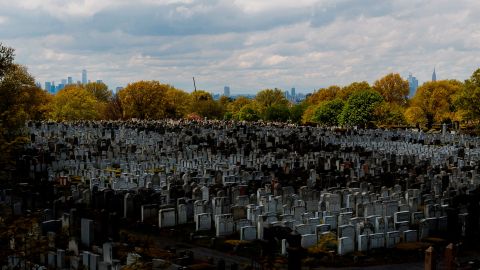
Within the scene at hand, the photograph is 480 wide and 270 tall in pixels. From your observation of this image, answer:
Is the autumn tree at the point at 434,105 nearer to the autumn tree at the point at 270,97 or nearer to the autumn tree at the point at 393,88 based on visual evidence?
the autumn tree at the point at 393,88

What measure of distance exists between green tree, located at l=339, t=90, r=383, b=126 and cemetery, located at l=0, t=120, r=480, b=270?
100.0 ft

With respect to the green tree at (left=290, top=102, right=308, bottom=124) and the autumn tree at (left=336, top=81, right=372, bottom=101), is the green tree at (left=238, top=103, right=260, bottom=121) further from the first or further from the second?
the autumn tree at (left=336, top=81, right=372, bottom=101)

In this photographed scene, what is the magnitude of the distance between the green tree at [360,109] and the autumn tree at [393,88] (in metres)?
33.2

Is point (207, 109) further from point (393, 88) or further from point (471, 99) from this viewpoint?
point (471, 99)

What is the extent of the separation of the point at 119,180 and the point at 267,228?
1049 cm

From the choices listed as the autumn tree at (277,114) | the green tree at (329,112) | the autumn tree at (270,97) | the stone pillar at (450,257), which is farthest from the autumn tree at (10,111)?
the autumn tree at (270,97)

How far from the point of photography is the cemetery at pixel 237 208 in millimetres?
13641

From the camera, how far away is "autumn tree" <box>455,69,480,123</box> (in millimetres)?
50281

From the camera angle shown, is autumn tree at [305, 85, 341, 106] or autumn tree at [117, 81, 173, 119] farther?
autumn tree at [305, 85, 341, 106]

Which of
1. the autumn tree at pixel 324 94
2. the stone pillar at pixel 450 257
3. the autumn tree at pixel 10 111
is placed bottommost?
the stone pillar at pixel 450 257

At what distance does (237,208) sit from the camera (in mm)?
18750

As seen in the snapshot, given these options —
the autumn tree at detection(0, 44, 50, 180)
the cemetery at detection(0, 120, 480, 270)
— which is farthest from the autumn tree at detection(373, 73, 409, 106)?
the cemetery at detection(0, 120, 480, 270)

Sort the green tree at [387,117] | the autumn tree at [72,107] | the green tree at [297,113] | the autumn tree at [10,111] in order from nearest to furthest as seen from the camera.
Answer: the autumn tree at [10,111] < the green tree at [387,117] < the autumn tree at [72,107] < the green tree at [297,113]

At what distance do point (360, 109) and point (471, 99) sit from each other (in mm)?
17118
